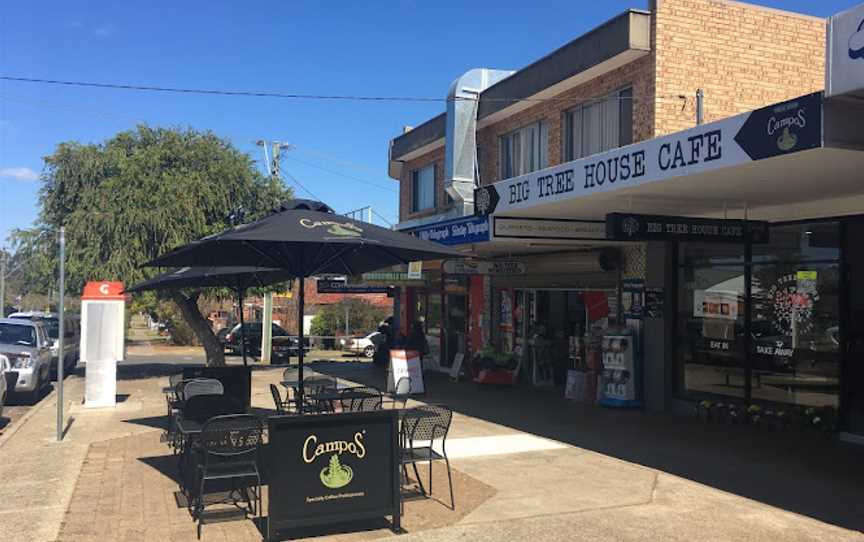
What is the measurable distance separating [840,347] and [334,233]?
7157 mm

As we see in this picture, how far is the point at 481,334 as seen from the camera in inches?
736

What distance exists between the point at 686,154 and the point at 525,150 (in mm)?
8994

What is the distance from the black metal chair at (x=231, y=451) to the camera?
6250 mm

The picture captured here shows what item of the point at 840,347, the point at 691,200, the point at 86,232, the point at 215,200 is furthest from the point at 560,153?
the point at 86,232

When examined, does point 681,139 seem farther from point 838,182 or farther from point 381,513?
point 381,513

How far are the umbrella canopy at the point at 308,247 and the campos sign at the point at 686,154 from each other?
94.8 inches

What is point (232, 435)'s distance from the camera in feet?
21.7

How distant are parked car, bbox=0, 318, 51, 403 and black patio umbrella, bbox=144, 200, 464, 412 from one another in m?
7.62

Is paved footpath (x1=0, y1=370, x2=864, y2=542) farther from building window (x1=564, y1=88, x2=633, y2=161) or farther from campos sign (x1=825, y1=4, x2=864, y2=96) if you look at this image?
building window (x1=564, y1=88, x2=633, y2=161)

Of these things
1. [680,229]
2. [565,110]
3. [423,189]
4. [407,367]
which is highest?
[565,110]

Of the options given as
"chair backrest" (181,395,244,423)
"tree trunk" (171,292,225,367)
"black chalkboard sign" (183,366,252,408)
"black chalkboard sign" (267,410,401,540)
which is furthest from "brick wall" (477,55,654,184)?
"black chalkboard sign" (267,410,401,540)

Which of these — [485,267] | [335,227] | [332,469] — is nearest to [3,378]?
[335,227]

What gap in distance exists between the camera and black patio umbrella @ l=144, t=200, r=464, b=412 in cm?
658

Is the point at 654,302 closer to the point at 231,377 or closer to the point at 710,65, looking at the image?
the point at 710,65
